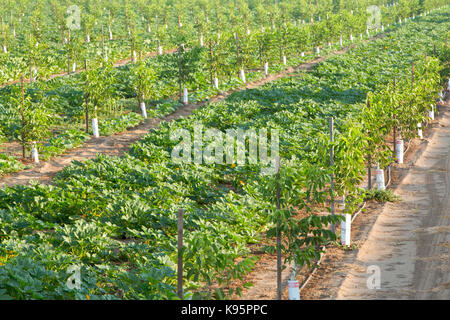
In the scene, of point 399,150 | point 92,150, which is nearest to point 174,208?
point 92,150

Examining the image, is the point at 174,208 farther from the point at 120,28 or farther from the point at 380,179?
the point at 120,28

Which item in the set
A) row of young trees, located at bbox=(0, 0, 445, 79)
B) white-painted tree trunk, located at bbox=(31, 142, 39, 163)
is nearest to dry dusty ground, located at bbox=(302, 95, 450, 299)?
white-painted tree trunk, located at bbox=(31, 142, 39, 163)

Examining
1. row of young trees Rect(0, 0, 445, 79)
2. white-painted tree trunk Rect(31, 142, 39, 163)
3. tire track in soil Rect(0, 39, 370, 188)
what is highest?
row of young trees Rect(0, 0, 445, 79)

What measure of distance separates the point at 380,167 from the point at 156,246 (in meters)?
9.75

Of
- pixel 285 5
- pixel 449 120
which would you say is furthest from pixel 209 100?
pixel 285 5

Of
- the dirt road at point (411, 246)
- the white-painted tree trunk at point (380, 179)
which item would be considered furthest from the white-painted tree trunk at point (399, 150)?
the white-painted tree trunk at point (380, 179)

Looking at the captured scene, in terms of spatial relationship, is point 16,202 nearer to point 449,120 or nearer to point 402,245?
point 402,245

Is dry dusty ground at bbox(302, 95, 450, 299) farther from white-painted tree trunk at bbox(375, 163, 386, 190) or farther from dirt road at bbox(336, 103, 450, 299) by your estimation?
white-painted tree trunk at bbox(375, 163, 386, 190)

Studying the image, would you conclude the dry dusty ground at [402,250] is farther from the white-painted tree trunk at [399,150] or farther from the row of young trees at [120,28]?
the row of young trees at [120,28]

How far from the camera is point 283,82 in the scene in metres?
35.2
